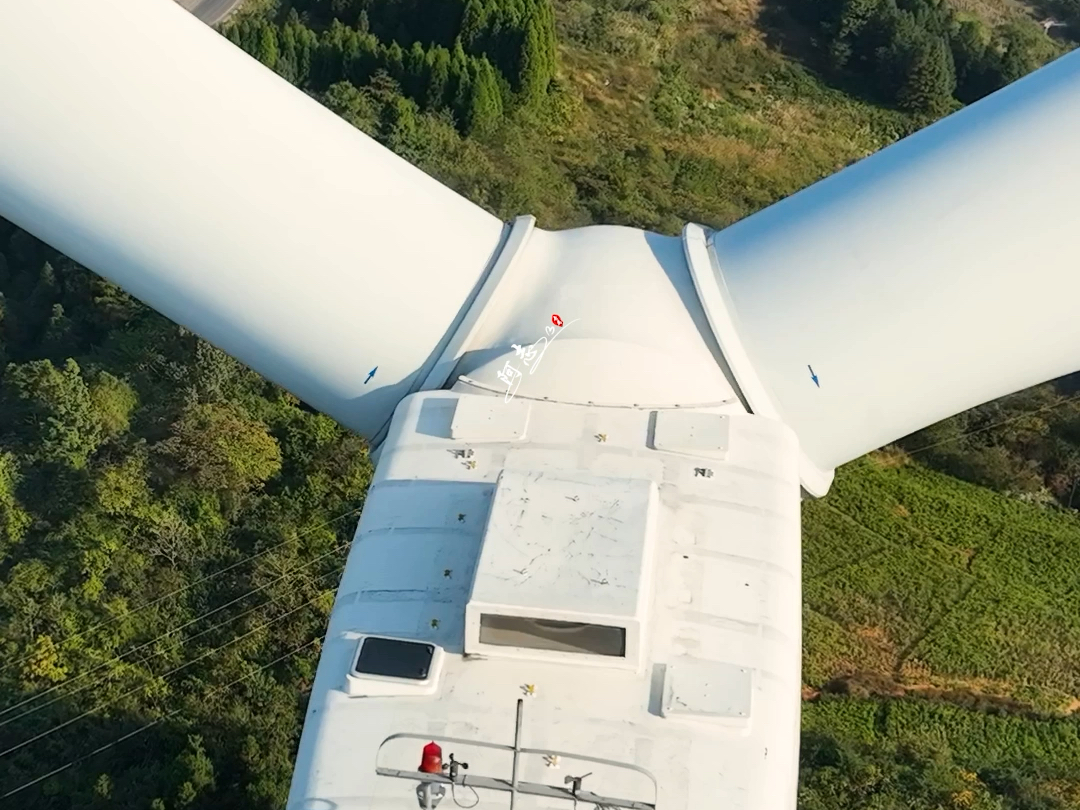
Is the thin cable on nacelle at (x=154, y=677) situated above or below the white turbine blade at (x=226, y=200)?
below

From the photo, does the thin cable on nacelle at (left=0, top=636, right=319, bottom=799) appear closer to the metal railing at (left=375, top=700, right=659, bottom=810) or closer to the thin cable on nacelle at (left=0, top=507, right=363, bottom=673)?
the thin cable on nacelle at (left=0, top=507, right=363, bottom=673)

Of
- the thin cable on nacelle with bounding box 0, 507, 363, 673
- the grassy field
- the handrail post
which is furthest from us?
the grassy field

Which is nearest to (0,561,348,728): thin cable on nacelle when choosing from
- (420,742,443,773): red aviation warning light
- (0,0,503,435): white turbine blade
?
(0,0,503,435): white turbine blade

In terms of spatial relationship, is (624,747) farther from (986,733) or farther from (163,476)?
(163,476)

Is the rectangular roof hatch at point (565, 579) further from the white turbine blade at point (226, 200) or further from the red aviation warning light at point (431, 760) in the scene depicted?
the white turbine blade at point (226, 200)

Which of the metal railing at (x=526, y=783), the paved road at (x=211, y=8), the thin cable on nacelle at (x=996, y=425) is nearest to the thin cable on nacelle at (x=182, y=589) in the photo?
the metal railing at (x=526, y=783)

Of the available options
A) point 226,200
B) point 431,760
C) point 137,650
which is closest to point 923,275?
point 431,760

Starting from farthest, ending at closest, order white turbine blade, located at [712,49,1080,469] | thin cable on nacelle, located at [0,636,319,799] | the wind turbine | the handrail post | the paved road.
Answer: the paved road < thin cable on nacelle, located at [0,636,319,799] < white turbine blade, located at [712,49,1080,469] < the wind turbine < the handrail post

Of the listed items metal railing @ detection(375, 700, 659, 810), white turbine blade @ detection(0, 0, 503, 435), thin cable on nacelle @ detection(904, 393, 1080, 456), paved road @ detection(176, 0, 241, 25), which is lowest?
metal railing @ detection(375, 700, 659, 810)
